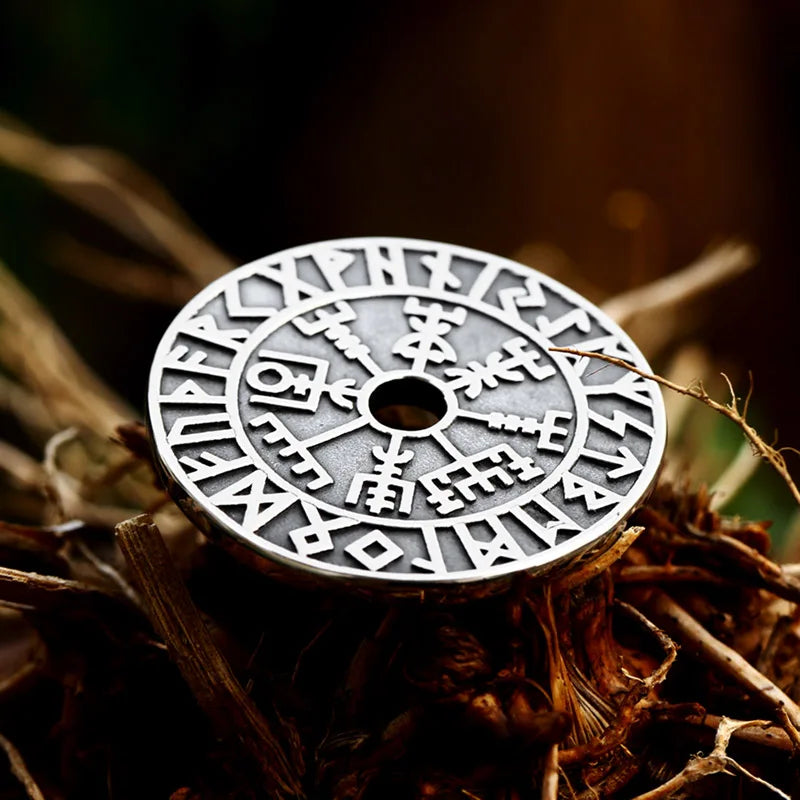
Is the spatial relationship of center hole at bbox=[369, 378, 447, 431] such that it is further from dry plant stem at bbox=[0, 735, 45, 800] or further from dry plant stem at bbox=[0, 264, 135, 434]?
dry plant stem at bbox=[0, 264, 135, 434]

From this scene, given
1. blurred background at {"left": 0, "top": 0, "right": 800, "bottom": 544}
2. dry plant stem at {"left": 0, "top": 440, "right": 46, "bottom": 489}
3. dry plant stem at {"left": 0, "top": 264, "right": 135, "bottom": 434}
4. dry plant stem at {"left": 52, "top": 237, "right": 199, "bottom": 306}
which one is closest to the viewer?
dry plant stem at {"left": 0, "top": 440, "right": 46, "bottom": 489}

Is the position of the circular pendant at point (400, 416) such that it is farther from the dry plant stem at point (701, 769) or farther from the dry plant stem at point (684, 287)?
the dry plant stem at point (684, 287)

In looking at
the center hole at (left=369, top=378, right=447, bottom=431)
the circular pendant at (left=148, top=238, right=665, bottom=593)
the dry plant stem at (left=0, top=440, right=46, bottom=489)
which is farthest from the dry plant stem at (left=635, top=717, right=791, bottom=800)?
the dry plant stem at (left=0, top=440, right=46, bottom=489)

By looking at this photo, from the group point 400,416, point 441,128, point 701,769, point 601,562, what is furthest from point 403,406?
point 441,128

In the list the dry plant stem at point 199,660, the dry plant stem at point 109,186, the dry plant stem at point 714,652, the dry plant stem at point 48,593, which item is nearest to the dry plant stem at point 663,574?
the dry plant stem at point 714,652

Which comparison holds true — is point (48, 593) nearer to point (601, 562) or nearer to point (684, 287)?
point (601, 562)

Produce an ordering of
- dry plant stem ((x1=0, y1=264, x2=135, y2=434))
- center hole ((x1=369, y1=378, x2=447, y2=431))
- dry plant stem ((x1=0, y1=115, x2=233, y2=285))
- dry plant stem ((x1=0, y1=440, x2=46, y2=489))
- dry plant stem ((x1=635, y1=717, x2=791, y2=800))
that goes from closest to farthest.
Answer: dry plant stem ((x1=635, y1=717, x2=791, y2=800))
center hole ((x1=369, y1=378, x2=447, y2=431))
dry plant stem ((x1=0, y1=440, x2=46, y2=489))
dry plant stem ((x1=0, y1=264, x2=135, y2=434))
dry plant stem ((x1=0, y1=115, x2=233, y2=285))
